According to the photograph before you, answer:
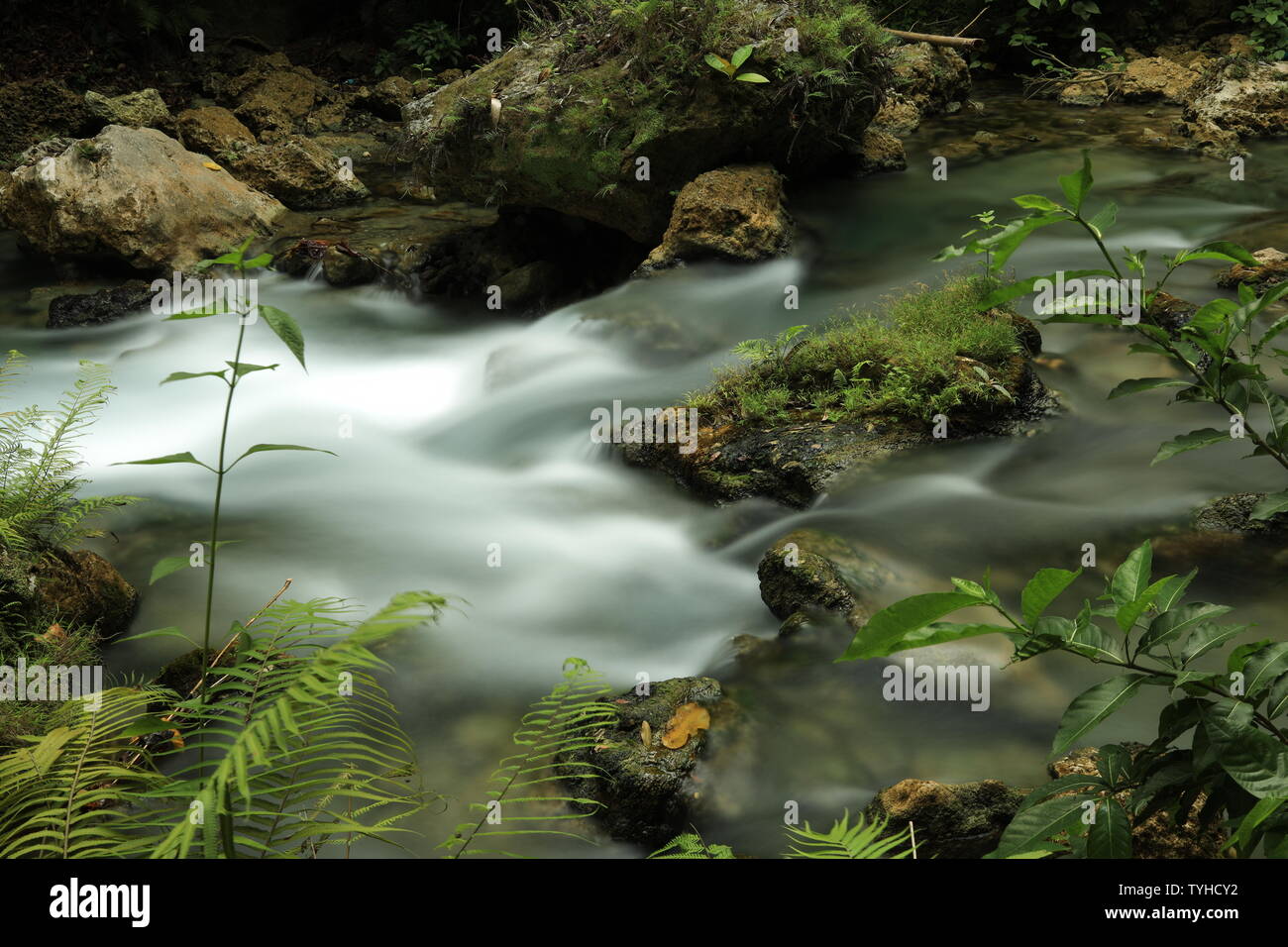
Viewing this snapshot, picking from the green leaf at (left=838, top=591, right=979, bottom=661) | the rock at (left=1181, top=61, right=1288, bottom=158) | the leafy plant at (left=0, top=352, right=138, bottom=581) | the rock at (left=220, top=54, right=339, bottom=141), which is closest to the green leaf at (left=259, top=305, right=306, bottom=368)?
the green leaf at (left=838, top=591, right=979, bottom=661)

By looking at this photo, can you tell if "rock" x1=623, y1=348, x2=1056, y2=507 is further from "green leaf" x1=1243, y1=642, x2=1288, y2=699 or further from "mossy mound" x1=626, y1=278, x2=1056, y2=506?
"green leaf" x1=1243, y1=642, x2=1288, y2=699

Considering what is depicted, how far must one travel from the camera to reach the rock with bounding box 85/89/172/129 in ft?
45.8

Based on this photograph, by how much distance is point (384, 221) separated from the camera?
12.4 metres

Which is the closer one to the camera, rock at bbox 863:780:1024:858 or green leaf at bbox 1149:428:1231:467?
green leaf at bbox 1149:428:1231:467

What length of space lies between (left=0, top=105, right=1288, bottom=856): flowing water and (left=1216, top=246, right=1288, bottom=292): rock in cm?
32

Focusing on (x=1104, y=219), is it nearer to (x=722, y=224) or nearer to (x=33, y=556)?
(x=33, y=556)

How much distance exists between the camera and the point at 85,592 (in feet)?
18.0

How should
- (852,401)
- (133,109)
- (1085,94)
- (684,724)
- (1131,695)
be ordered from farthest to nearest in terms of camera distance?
(1085,94) → (133,109) → (852,401) → (684,724) → (1131,695)

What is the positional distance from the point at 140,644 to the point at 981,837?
433 centimetres

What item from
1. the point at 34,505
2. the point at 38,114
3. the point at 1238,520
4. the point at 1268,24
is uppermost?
the point at 1268,24

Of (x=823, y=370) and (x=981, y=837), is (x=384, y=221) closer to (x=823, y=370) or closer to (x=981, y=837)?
(x=823, y=370)

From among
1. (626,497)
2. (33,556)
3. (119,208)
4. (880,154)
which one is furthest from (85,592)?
(880,154)

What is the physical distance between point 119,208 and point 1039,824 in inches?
454

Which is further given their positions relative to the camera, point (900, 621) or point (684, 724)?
point (684, 724)
